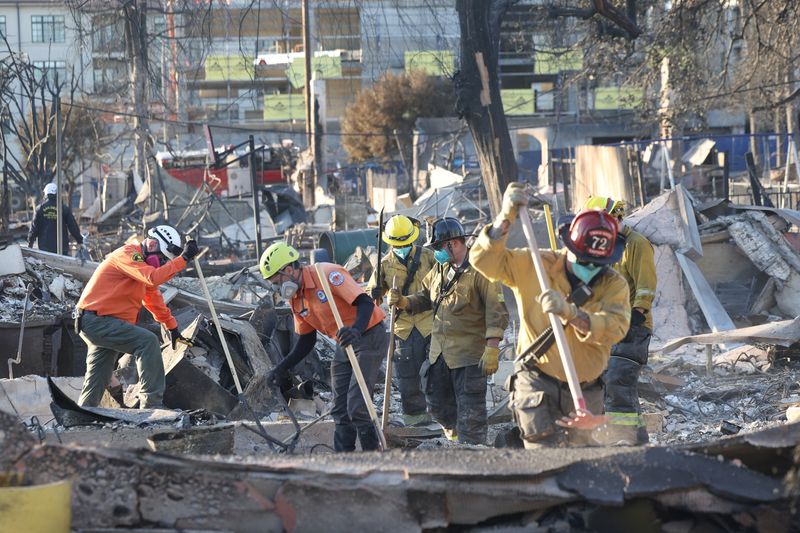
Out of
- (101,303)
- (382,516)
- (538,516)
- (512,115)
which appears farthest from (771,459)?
(512,115)

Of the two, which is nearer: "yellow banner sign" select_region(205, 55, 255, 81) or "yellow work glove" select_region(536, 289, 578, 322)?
"yellow work glove" select_region(536, 289, 578, 322)

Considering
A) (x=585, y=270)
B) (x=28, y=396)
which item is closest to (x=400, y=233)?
(x=28, y=396)

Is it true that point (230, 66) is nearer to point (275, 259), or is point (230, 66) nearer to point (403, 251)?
point (403, 251)

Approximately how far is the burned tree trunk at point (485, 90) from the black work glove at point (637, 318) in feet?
18.2

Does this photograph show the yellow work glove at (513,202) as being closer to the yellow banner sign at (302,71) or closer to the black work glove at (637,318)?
the black work glove at (637,318)

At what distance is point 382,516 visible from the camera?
13.6ft

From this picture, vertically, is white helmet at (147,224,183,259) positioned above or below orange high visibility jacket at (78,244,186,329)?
above

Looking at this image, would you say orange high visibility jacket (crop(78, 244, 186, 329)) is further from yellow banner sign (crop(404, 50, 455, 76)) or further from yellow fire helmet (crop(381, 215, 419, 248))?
yellow banner sign (crop(404, 50, 455, 76))

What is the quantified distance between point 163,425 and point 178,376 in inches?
64.7

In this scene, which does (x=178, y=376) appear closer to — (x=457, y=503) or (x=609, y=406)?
(x=609, y=406)

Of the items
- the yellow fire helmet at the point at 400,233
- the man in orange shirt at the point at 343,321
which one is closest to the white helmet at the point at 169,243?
the yellow fire helmet at the point at 400,233

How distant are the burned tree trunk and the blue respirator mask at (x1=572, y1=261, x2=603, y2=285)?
7.47m

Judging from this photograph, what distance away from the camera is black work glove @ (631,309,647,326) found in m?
7.30

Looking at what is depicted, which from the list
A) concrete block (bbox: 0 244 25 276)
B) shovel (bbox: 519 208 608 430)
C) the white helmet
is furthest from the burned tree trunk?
shovel (bbox: 519 208 608 430)
